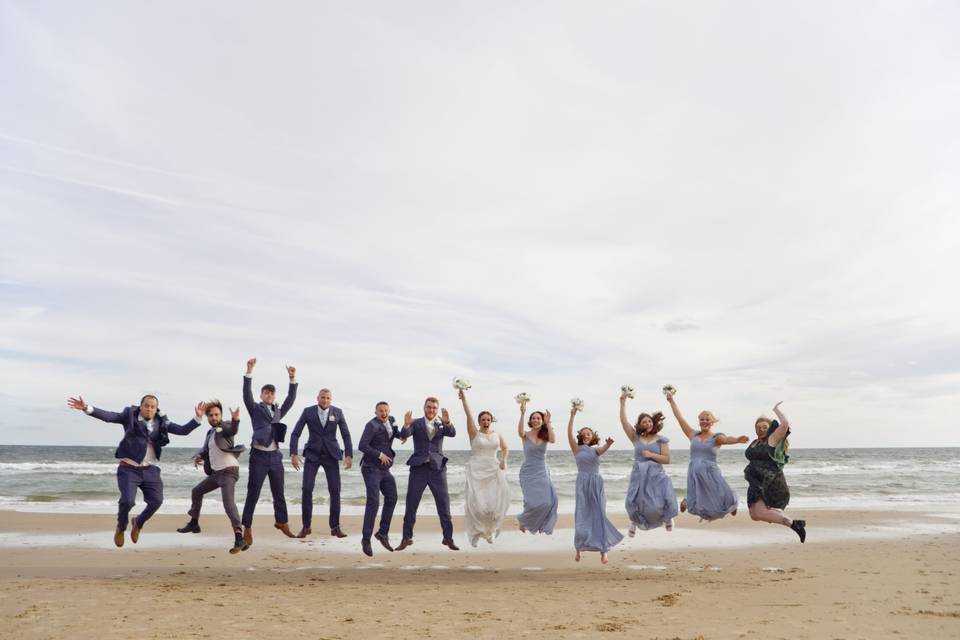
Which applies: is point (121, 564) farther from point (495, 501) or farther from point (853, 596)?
point (853, 596)

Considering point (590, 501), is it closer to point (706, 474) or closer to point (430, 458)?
point (706, 474)

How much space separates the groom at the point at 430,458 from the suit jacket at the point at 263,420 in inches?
79.3

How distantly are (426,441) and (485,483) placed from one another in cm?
122

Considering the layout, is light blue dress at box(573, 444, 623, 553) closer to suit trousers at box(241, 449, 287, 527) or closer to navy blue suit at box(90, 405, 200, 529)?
suit trousers at box(241, 449, 287, 527)

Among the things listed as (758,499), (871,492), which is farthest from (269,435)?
(871,492)

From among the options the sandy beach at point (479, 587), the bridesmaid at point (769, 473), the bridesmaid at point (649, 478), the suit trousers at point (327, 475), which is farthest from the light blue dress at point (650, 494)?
the suit trousers at point (327, 475)

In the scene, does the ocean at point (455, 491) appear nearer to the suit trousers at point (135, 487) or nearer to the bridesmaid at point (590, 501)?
the suit trousers at point (135, 487)

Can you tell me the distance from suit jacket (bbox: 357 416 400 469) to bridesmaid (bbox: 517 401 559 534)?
7.16ft

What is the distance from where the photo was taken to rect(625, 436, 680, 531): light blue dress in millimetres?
12422

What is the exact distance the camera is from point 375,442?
1241 cm

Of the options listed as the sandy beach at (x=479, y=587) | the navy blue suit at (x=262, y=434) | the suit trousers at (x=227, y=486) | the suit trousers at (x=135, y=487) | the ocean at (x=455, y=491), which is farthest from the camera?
the ocean at (x=455, y=491)

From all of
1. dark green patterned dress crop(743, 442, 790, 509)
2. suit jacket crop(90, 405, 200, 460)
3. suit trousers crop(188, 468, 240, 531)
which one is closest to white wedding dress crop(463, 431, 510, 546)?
suit trousers crop(188, 468, 240, 531)

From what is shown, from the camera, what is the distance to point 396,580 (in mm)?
12062

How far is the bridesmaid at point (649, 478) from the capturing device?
12.4 metres
